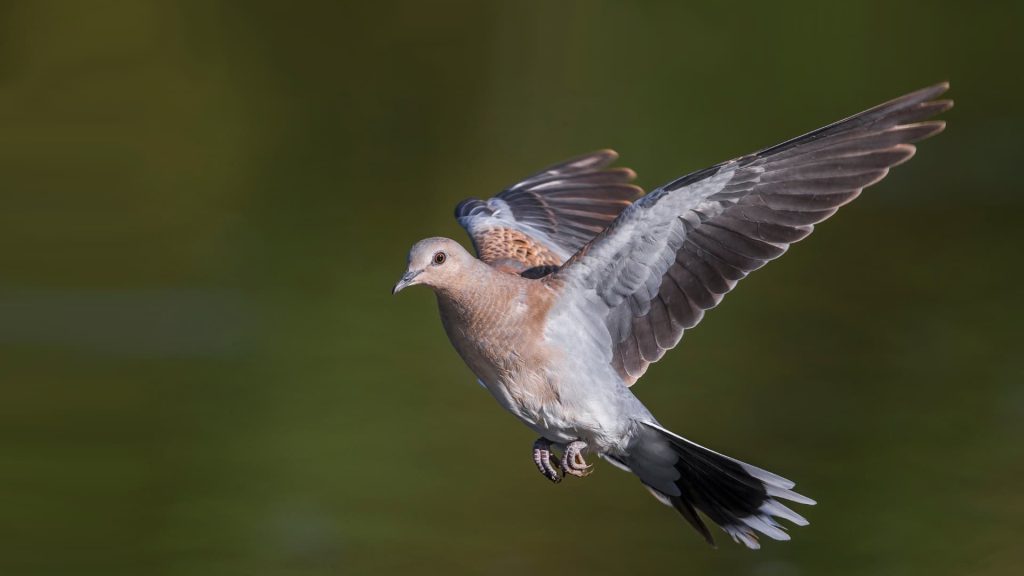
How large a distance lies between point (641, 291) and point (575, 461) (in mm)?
671

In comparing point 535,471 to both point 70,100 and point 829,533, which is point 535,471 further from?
point 70,100

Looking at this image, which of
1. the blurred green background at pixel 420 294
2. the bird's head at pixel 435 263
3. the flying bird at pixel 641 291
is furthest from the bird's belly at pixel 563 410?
the blurred green background at pixel 420 294

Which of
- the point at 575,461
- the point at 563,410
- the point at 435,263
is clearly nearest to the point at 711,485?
the point at 575,461

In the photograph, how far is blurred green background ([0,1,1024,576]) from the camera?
9938 mm

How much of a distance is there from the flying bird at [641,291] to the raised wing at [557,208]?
118cm

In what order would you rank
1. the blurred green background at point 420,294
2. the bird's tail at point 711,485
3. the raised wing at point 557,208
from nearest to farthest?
the bird's tail at point 711,485
the raised wing at point 557,208
the blurred green background at point 420,294

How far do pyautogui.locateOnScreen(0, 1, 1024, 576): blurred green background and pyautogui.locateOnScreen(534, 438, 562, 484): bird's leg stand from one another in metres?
3.36

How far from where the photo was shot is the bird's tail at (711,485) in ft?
19.7

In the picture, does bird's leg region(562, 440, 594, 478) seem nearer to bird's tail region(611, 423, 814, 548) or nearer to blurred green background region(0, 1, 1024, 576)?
bird's tail region(611, 423, 814, 548)

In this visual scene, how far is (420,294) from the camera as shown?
1374 centimetres

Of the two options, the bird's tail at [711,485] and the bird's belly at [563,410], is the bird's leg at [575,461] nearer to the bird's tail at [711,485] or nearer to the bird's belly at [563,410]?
the bird's belly at [563,410]

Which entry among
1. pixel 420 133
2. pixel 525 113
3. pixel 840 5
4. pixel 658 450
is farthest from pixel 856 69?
pixel 658 450

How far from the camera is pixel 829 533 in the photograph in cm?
984

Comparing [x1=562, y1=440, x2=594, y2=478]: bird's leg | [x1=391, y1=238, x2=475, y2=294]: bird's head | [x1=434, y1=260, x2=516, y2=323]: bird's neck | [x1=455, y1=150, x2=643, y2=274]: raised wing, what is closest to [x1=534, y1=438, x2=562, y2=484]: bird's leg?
[x1=562, y1=440, x2=594, y2=478]: bird's leg
